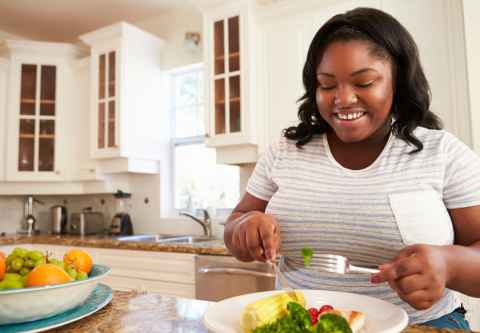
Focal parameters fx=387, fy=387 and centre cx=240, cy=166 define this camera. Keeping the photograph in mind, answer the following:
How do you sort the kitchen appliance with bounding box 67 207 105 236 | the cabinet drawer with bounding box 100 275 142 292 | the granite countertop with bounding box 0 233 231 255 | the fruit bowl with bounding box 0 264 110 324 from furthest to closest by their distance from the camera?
the kitchen appliance with bounding box 67 207 105 236, the cabinet drawer with bounding box 100 275 142 292, the granite countertop with bounding box 0 233 231 255, the fruit bowl with bounding box 0 264 110 324

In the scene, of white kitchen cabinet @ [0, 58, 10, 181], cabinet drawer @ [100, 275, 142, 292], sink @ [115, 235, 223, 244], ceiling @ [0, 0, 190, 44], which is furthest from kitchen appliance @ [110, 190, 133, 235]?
ceiling @ [0, 0, 190, 44]

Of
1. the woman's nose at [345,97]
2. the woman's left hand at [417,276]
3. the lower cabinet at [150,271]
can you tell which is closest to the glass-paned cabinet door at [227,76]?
the lower cabinet at [150,271]

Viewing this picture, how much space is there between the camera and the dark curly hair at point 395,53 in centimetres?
94

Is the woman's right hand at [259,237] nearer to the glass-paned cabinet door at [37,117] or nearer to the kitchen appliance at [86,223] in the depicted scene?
the kitchen appliance at [86,223]

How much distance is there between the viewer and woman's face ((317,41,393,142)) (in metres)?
0.92

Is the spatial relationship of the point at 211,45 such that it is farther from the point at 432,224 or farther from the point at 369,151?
the point at 432,224

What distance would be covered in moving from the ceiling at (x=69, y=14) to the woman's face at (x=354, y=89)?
8.85ft

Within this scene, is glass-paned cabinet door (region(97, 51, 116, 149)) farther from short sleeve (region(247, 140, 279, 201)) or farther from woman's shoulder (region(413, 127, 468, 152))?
woman's shoulder (region(413, 127, 468, 152))

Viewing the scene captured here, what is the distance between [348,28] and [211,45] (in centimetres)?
190

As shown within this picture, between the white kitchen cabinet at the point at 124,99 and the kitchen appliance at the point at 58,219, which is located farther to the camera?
the kitchen appliance at the point at 58,219

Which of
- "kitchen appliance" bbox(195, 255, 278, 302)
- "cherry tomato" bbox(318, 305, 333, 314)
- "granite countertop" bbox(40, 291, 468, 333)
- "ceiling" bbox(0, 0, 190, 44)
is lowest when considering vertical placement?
"kitchen appliance" bbox(195, 255, 278, 302)

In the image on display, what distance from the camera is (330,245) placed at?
99cm

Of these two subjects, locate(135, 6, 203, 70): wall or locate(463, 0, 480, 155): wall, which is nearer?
locate(463, 0, 480, 155): wall

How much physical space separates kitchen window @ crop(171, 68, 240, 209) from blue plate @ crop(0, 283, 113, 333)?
2.27 metres
